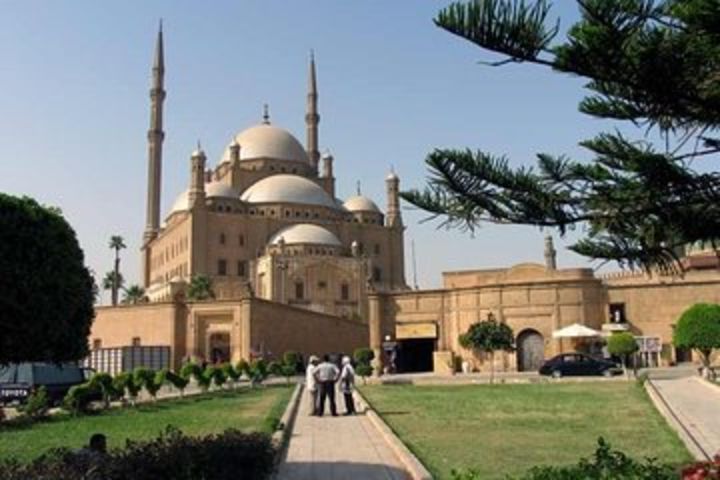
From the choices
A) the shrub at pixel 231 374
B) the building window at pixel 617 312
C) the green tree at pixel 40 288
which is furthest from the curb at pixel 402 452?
the building window at pixel 617 312

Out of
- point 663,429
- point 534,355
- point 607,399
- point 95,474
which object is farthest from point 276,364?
point 95,474

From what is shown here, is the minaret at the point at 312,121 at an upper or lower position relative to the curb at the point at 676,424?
upper

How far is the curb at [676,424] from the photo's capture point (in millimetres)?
9625

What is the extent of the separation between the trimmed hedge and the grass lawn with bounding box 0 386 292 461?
3.05m

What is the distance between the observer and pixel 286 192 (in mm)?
65750

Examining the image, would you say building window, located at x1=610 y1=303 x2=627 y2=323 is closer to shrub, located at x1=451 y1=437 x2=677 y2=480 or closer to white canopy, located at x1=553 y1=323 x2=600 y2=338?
white canopy, located at x1=553 y1=323 x2=600 y2=338

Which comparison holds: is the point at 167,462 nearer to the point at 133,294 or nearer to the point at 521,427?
the point at 521,427

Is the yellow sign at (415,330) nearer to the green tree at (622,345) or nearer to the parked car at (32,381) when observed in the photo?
the green tree at (622,345)

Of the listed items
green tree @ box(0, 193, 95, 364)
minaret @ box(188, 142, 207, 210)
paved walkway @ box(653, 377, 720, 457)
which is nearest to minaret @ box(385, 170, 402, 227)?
minaret @ box(188, 142, 207, 210)

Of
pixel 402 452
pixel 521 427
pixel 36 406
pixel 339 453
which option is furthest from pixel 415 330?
pixel 402 452

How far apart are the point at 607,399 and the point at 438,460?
29.8 feet

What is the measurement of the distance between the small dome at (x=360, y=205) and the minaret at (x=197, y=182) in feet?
44.5

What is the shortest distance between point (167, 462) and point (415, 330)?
108 feet

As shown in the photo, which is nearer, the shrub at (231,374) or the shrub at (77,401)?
the shrub at (77,401)
